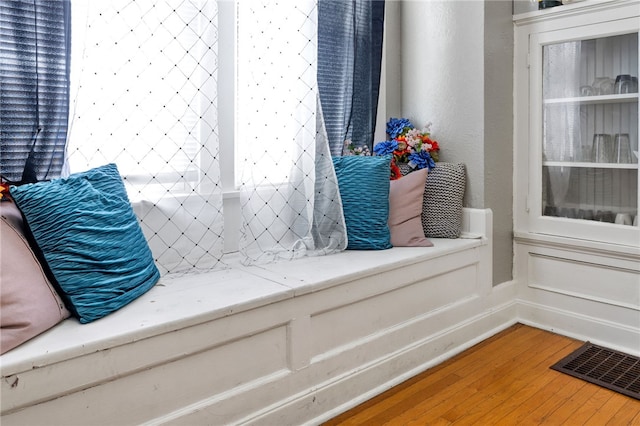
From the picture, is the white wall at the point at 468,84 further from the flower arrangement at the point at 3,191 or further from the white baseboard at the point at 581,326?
the flower arrangement at the point at 3,191

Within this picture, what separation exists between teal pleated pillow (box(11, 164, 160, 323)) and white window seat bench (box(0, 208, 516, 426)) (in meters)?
0.07

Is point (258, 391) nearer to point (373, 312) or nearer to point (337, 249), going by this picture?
point (373, 312)

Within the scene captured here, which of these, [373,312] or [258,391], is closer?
[258,391]

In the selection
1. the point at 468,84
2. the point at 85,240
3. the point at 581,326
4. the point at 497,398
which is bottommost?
the point at 497,398

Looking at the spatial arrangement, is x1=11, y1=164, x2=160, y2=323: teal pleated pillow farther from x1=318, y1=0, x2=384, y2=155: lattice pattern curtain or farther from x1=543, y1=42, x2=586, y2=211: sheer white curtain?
x1=543, y1=42, x2=586, y2=211: sheer white curtain

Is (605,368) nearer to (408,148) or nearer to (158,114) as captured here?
(408,148)

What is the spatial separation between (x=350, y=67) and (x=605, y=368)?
1.82m

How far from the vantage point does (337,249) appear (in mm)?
2475

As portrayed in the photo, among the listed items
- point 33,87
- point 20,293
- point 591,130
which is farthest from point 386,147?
point 20,293

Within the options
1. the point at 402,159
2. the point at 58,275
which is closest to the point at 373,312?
the point at 402,159

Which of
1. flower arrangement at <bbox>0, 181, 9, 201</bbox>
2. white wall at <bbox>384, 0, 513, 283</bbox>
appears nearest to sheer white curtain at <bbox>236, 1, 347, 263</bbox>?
white wall at <bbox>384, 0, 513, 283</bbox>

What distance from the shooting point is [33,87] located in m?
1.81

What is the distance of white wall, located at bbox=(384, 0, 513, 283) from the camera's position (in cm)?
275

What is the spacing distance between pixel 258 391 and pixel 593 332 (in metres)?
1.79
